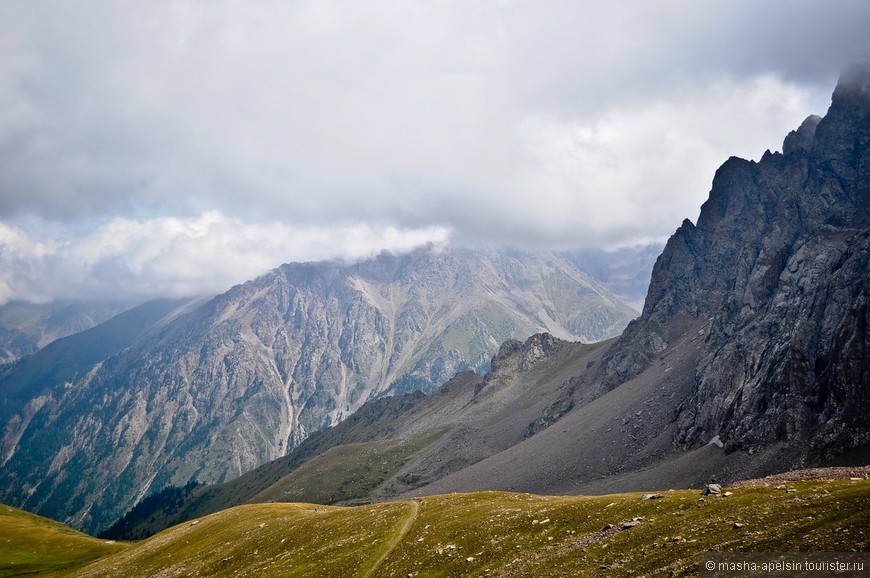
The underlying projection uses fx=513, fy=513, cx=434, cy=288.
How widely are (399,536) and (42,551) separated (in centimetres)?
12431

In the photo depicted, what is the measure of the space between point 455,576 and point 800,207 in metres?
201

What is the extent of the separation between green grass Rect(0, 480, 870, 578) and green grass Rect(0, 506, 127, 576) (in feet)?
174

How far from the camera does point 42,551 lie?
415ft

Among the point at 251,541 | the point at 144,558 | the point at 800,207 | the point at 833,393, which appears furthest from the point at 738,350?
the point at 144,558

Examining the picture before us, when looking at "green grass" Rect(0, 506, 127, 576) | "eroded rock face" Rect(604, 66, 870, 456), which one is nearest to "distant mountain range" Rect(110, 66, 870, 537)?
"eroded rock face" Rect(604, 66, 870, 456)

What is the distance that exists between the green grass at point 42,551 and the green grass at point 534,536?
53.1 metres

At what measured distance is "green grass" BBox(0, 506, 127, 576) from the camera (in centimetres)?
10988

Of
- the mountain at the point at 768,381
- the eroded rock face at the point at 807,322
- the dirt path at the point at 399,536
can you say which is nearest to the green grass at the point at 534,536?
the dirt path at the point at 399,536

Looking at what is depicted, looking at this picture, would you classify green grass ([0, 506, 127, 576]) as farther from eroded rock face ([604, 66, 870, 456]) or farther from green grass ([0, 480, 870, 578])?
eroded rock face ([604, 66, 870, 456])

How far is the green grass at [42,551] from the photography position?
110 metres

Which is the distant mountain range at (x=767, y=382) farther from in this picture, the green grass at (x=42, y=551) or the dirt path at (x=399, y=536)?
the green grass at (x=42, y=551)

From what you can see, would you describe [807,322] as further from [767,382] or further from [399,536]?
[399,536]

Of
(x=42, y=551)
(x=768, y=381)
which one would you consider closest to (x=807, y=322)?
(x=768, y=381)

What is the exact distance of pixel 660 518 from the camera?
1470 inches
